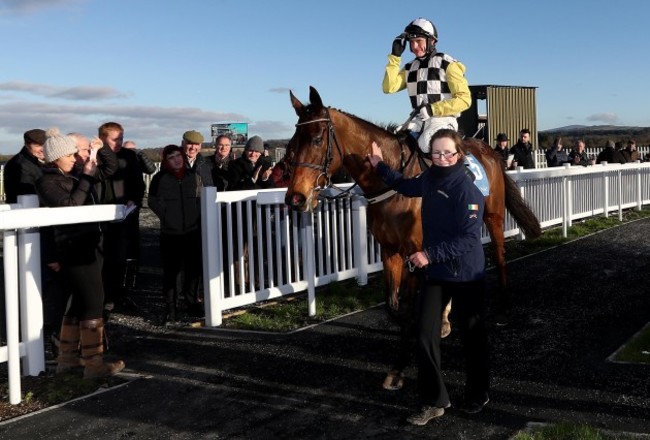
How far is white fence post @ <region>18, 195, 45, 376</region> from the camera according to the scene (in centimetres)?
480

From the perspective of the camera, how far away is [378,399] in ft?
14.2

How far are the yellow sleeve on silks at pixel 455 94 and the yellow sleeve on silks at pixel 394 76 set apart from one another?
468mm

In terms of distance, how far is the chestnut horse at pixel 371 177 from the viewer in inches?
180

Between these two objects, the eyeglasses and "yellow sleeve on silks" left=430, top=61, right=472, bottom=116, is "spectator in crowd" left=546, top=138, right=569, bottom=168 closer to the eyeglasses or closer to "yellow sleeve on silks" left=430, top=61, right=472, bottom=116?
"yellow sleeve on silks" left=430, top=61, right=472, bottom=116

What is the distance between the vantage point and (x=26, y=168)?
7035 millimetres

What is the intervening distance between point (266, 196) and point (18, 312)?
2865mm

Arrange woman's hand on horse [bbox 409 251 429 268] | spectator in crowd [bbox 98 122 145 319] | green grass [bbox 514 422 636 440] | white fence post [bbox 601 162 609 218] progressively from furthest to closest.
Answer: white fence post [bbox 601 162 609 218] → spectator in crowd [bbox 98 122 145 319] → woman's hand on horse [bbox 409 251 429 268] → green grass [bbox 514 422 636 440]

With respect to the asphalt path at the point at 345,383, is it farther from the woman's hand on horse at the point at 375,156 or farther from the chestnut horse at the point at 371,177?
the woman's hand on horse at the point at 375,156

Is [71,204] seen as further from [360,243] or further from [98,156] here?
[360,243]

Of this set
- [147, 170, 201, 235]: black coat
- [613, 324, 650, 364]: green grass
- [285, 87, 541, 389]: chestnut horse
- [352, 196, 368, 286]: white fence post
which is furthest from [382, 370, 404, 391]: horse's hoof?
[352, 196, 368, 286]: white fence post

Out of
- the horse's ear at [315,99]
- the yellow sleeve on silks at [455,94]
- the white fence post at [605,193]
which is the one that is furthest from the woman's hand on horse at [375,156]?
the white fence post at [605,193]

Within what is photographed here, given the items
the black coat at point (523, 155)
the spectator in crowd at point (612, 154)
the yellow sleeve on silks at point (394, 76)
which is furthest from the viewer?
the spectator in crowd at point (612, 154)

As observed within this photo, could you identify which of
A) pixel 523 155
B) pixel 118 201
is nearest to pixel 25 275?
pixel 118 201

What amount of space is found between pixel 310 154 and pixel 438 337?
1.59 meters
